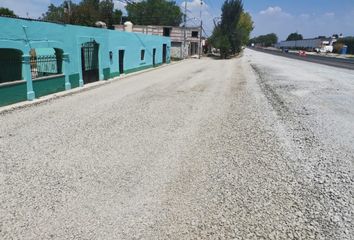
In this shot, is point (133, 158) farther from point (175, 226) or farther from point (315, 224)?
point (315, 224)

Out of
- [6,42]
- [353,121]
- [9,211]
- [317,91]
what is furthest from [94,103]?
[317,91]

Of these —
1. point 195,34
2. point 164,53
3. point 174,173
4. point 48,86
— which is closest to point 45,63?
point 48,86

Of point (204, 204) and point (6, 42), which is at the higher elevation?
point (6, 42)

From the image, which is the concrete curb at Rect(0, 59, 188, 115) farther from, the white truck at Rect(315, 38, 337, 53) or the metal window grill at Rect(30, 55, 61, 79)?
the white truck at Rect(315, 38, 337, 53)

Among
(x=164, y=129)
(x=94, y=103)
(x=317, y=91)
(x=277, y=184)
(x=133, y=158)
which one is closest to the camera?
(x=277, y=184)

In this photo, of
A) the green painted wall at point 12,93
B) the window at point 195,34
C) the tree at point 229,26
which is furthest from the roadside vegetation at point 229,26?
the green painted wall at point 12,93

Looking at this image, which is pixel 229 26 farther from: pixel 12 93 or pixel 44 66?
pixel 12 93

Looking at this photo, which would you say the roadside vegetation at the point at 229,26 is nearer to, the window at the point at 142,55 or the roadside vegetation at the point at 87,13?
the roadside vegetation at the point at 87,13

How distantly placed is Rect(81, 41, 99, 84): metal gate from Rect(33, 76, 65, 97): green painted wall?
2622mm

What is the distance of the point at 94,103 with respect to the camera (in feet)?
42.2

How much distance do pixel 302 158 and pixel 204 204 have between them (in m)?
Answer: 3.43

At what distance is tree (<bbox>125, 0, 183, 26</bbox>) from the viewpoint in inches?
3627

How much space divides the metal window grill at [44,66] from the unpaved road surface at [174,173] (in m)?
2.70

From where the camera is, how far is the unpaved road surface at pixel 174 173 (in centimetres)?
447
